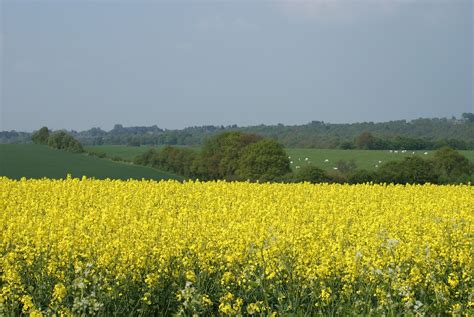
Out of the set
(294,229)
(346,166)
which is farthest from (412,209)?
(346,166)

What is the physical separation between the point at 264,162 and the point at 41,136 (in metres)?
29.9

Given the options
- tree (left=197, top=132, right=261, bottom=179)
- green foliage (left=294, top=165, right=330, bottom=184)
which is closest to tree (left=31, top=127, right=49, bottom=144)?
tree (left=197, top=132, right=261, bottom=179)

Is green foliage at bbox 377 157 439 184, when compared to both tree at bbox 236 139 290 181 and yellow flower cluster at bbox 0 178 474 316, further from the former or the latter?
yellow flower cluster at bbox 0 178 474 316

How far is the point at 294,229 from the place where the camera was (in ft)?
37.2

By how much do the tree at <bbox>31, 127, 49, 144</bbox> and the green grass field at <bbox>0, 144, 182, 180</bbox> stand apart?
493cm

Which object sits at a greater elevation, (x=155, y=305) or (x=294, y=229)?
(x=294, y=229)

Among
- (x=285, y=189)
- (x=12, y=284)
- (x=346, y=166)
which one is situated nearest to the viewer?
(x=12, y=284)

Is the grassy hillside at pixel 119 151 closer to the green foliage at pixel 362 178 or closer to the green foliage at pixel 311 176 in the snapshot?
the green foliage at pixel 311 176

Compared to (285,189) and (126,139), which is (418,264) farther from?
(126,139)

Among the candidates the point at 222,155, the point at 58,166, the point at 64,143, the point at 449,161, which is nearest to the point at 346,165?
the point at 449,161

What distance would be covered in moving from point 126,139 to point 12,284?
3537 inches

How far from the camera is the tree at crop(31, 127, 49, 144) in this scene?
64688mm

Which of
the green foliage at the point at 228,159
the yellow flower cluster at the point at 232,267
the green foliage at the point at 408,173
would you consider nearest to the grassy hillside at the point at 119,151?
the green foliage at the point at 228,159

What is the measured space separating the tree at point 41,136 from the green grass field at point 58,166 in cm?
493
